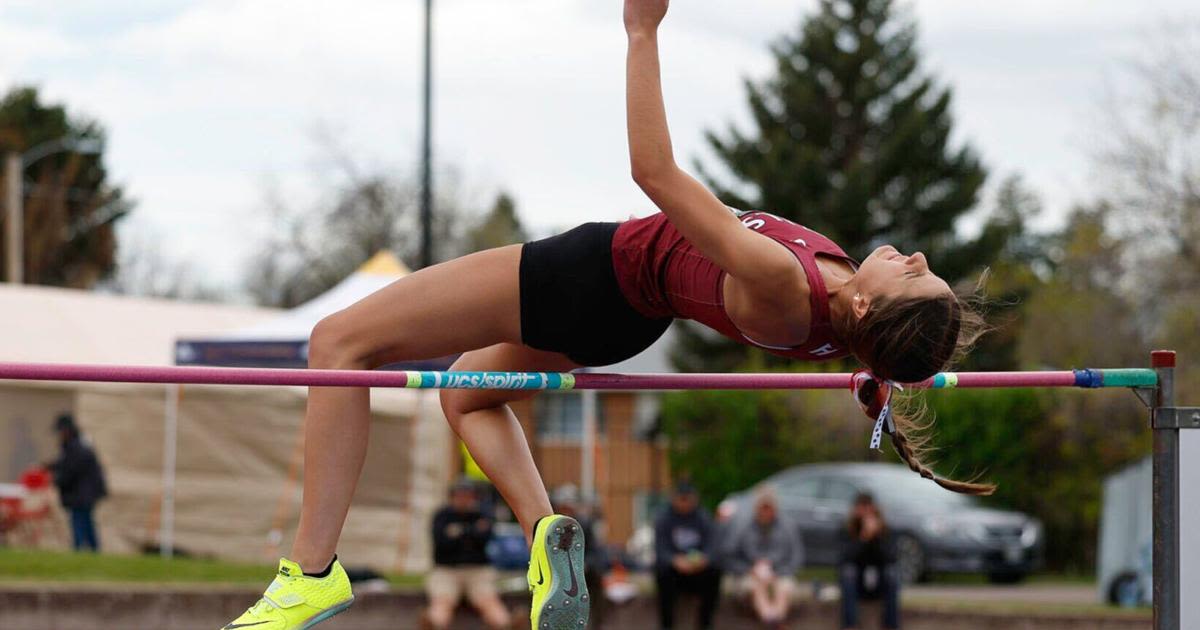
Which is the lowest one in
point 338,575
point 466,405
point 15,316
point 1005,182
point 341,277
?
point 338,575

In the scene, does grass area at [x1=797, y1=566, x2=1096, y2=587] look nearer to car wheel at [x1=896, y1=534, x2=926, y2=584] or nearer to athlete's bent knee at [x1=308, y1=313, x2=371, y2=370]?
car wheel at [x1=896, y1=534, x2=926, y2=584]

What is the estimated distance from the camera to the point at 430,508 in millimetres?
16734

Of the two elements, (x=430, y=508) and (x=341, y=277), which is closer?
(x=430, y=508)

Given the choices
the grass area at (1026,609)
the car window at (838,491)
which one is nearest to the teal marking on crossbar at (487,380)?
the grass area at (1026,609)

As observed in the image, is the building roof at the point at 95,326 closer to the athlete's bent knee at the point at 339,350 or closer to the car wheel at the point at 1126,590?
the car wheel at the point at 1126,590

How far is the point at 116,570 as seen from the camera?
13.1 m

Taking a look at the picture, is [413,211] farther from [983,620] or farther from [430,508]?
[983,620]

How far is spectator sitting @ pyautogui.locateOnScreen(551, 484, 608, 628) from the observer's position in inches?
486

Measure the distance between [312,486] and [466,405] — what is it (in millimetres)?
617

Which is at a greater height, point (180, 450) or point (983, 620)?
point (180, 450)

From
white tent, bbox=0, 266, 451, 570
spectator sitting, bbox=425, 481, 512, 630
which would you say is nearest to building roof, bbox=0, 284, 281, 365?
white tent, bbox=0, 266, 451, 570

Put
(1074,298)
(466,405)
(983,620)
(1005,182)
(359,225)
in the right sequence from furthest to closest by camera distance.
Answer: (1005,182) < (359,225) < (1074,298) < (983,620) < (466,405)

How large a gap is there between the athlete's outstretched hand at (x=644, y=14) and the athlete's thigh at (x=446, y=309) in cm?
71

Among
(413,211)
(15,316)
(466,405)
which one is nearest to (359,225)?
(413,211)
